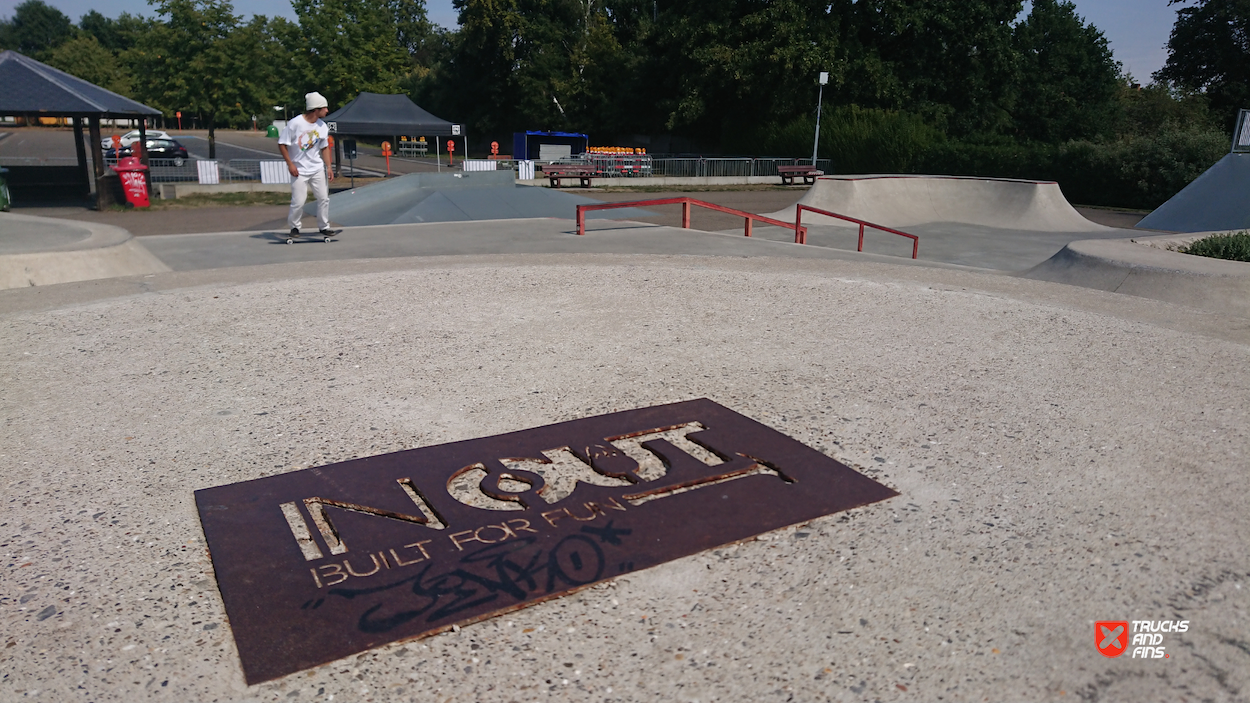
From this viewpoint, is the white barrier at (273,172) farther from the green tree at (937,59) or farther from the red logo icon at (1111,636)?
the green tree at (937,59)

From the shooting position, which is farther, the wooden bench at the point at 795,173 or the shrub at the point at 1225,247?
the wooden bench at the point at 795,173

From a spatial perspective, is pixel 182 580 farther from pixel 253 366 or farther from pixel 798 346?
pixel 798 346

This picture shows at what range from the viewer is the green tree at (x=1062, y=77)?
44897mm

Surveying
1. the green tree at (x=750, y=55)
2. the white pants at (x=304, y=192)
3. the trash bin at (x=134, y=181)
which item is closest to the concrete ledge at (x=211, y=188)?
the trash bin at (x=134, y=181)

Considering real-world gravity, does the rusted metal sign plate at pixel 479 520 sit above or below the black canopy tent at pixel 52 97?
below

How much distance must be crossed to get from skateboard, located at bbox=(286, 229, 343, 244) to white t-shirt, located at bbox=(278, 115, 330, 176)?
42.6 inches

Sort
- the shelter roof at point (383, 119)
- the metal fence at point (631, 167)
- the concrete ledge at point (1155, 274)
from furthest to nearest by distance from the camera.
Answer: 1. the shelter roof at point (383, 119)
2. the metal fence at point (631, 167)
3. the concrete ledge at point (1155, 274)

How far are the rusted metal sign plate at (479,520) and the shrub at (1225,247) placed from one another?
796 cm

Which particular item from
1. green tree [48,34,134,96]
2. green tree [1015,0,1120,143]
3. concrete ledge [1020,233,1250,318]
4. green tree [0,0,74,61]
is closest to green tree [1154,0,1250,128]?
green tree [1015,0,1120,143]

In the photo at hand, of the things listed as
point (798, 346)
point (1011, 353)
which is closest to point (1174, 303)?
point (1011, 353)

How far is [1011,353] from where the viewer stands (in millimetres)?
5965

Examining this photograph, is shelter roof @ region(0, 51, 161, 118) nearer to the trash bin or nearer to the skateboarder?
the trash bin

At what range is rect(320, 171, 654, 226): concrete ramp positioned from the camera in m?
15.1

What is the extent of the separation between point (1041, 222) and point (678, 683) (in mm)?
21500
